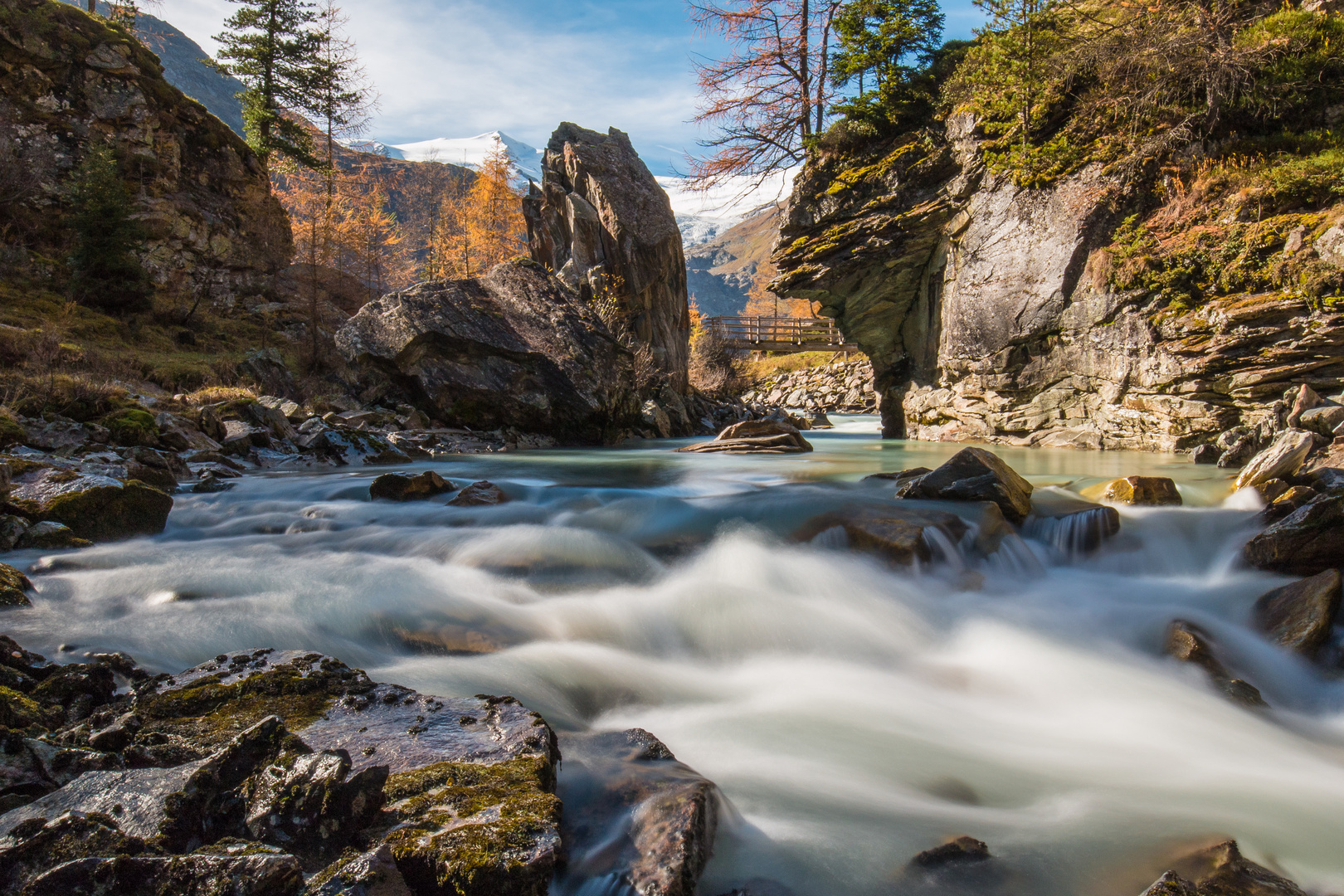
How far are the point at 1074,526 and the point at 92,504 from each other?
322 inches

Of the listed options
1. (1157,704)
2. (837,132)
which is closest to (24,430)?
(1157,704)

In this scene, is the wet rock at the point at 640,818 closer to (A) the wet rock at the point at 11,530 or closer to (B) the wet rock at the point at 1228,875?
(B) the wet rock at the point at 1228,875

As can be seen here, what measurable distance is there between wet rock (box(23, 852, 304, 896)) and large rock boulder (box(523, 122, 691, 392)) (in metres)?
20.2

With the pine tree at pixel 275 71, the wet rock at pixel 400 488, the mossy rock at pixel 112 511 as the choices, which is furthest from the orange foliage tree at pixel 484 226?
the mossy rock at pixel 112 511

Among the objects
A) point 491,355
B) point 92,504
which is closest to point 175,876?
point 92,504

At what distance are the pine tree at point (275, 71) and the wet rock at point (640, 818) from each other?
2827 centimetres

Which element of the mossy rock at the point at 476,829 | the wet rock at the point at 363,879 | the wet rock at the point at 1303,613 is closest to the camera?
the wet rock at the point at 363,879

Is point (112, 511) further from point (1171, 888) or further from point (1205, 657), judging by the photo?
point (1205, 657)

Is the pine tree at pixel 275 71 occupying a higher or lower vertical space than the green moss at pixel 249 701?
higher

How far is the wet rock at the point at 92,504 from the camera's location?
197 inches

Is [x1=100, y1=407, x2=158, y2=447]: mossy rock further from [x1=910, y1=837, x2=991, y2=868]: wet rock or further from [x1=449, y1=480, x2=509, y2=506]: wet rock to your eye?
[x1=910, y1=837, x2=991, y2=868]: wet rock

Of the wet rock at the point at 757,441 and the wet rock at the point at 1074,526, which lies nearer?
the wet rock at the point at 1074,526

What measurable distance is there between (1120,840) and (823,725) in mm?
1318

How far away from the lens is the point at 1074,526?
19.0 ft
